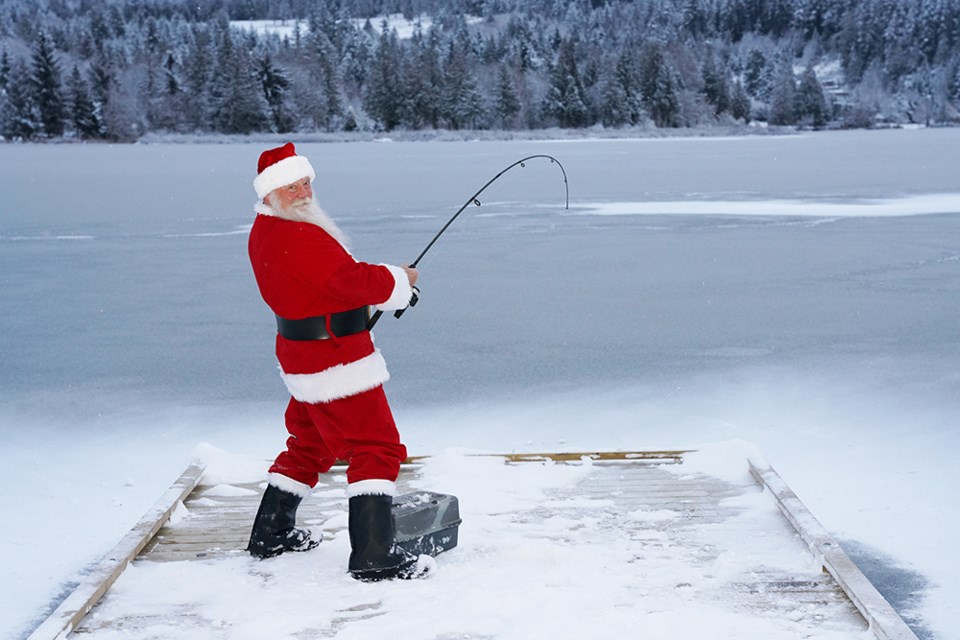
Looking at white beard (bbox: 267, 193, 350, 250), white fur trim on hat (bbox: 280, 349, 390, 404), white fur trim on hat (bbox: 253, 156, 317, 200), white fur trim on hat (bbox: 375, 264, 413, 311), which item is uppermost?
white fur trim on hat (bbox: 253, 156, 317, 200)

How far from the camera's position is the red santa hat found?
287 cm

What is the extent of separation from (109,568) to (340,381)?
82cm

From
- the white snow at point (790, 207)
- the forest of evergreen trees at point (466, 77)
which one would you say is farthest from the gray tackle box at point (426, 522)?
the forest of evergreen trees at point (466, 77)

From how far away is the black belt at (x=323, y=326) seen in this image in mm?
2873

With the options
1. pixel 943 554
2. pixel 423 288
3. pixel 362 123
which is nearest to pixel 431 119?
pixel 362 123

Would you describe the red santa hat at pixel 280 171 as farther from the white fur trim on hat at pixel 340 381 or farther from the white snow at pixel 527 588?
the white snow at pixel 527 588

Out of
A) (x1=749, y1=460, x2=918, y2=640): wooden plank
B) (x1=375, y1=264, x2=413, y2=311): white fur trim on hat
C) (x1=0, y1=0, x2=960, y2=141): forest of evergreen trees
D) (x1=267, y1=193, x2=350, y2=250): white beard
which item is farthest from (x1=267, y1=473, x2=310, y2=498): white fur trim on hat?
(x1=0, y1=0, x2=960, y2=141): forest of evergreen trees

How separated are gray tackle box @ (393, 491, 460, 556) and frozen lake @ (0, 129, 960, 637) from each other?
4.23 feet

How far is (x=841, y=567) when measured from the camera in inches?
112

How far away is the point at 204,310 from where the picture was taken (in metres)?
7.80

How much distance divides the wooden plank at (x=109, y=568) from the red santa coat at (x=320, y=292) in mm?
684

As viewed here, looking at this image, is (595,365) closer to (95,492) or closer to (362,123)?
(95,492)

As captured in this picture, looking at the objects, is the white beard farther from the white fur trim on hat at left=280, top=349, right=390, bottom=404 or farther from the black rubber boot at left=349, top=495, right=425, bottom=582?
the black rubber boot at left=349, top=495, right=425, bottom=582

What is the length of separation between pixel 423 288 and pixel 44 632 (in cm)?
617
